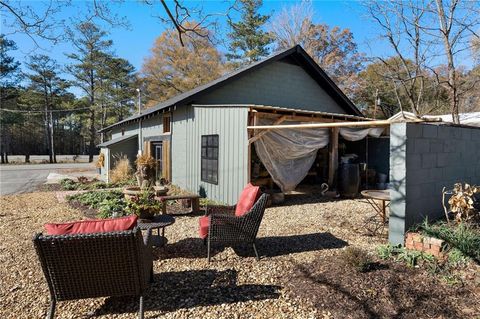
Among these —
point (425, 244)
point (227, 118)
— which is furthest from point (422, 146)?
point (227, 118)

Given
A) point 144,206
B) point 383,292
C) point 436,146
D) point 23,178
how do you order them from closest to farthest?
point 383,292 < point 144,206 < point 436,146 < point 23,178

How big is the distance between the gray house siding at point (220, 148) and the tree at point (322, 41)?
1402cm

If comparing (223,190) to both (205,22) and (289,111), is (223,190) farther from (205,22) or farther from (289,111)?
(205,22)

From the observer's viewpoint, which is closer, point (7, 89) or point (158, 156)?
point (158, 156)

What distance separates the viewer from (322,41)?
2228 cm

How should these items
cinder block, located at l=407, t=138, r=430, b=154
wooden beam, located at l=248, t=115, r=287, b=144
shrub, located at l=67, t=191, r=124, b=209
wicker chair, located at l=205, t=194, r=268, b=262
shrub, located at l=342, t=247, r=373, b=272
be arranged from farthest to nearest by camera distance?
shrub, located at l=67, t=191, r=124, b=209 < wooden beam, located at l=248, t=115, r=287, b=144 < cinder block, located at l=407, t=138, r=430, b=154 < wicker chair, located at l=205, t=194, r=268, b=262 < shrub, located at l=342, t=247, r=373, b=272

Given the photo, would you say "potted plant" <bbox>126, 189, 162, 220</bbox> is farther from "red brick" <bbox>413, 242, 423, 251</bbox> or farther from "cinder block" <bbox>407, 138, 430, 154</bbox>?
"cinder block" <bbox>407, 138, 430, 154</bbox>

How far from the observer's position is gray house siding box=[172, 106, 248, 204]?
748 centimetres

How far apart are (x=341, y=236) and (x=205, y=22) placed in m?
4.48

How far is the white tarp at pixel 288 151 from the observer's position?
25.5 feet

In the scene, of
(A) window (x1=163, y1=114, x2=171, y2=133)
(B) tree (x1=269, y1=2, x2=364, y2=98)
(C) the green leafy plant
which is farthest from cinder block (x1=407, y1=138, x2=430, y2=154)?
(B) tree (x1=269, y1=2, x2=364, y2=98)

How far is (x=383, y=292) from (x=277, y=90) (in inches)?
374

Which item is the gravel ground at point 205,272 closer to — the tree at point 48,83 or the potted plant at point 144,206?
the potted plant at point 144,206

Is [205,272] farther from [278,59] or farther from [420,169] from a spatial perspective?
[278,59]
